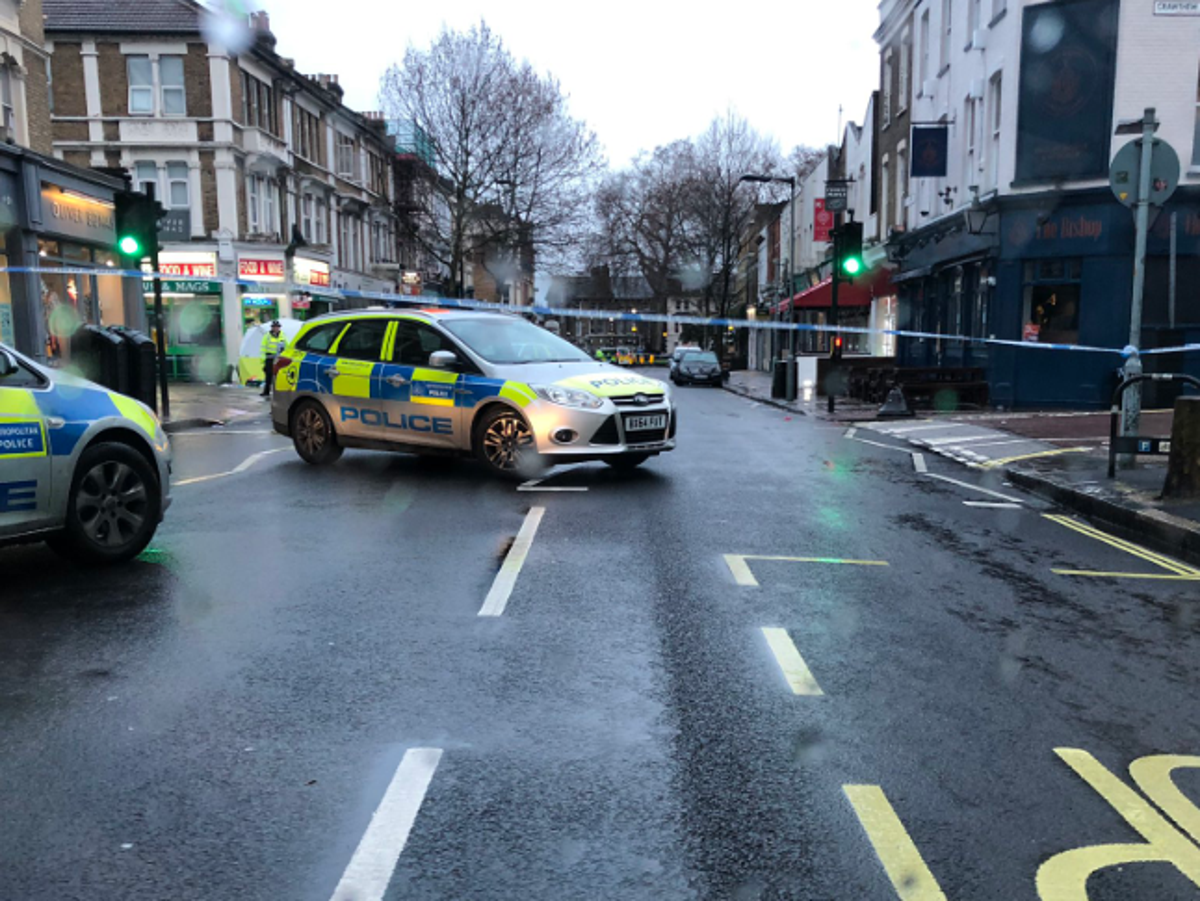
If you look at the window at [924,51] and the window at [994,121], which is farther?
the window at [924,51]

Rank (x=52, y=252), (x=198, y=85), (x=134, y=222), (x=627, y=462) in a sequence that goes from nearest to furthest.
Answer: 1. (x=627, y=462)
2. (x=134, y=222)
3. (x=52, y=252)
4. (x=198, y=85)

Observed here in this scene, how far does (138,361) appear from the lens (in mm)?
18031

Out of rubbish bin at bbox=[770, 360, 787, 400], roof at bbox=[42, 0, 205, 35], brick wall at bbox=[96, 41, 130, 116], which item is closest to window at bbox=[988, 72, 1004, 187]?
rubbish bin at bbox=[770, 360, 787, 400]

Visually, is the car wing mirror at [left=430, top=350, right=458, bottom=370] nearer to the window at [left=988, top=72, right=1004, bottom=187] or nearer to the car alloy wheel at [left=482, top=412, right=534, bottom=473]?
the car alloy wheel at [left=482, top=412, right=534, bottom=473]

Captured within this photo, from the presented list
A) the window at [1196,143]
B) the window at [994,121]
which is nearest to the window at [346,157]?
the window at [994,121]

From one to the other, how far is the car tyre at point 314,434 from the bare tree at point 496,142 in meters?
31.5

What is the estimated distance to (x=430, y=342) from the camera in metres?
10.8

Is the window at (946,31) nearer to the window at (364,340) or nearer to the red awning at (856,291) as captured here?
the red awning at (856,291)

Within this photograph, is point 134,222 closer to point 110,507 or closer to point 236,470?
point 236,470

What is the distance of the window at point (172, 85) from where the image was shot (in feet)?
108

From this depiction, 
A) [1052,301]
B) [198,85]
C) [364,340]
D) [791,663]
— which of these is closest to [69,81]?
[198,85]

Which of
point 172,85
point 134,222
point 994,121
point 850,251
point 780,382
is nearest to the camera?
point 134,222

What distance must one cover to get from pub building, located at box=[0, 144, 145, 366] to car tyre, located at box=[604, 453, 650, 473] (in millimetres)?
12963

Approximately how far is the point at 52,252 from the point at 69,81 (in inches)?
532
